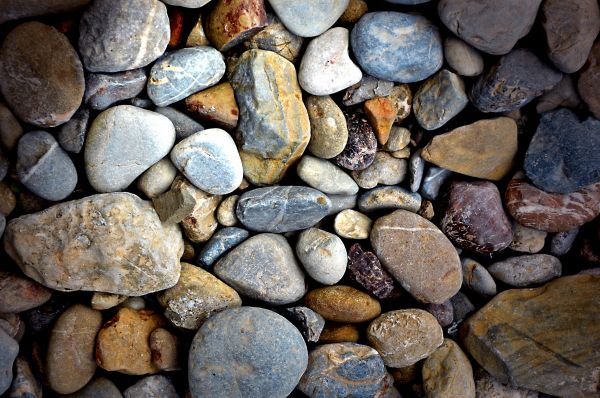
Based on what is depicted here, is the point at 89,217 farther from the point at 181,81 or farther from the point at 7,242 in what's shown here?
the point at 181,81

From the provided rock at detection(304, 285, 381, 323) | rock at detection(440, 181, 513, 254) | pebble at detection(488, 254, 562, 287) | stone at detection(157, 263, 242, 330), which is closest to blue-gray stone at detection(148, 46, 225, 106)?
stone at detection(157, 263, 242, 330)

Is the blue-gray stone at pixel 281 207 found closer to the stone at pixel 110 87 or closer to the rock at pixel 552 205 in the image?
the stone at pixel 110 87

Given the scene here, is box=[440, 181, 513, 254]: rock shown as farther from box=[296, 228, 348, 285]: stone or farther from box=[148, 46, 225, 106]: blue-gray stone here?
box=[148, 46, 225, 106]: blue-gray stone

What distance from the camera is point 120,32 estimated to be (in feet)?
5.32

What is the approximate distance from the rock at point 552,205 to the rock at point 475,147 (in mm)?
133

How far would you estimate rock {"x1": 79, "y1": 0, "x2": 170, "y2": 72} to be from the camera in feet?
5.26

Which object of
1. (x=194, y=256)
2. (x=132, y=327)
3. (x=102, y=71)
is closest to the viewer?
(x=102, y=71)

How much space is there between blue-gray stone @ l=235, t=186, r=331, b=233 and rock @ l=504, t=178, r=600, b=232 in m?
0.72

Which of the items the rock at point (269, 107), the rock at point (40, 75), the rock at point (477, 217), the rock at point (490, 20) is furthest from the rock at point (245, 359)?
the rock at point (490, 20)

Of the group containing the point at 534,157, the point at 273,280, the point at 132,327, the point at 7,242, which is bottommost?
the point at 132,327

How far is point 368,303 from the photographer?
6.37 feet

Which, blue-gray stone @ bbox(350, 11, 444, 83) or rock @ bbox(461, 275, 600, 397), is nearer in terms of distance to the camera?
blue-gray stone @ bbox(350, 11, 444, 83)

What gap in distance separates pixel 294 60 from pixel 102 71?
2.13ft

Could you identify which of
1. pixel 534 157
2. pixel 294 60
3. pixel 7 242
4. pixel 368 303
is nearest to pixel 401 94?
pixel 294 60
